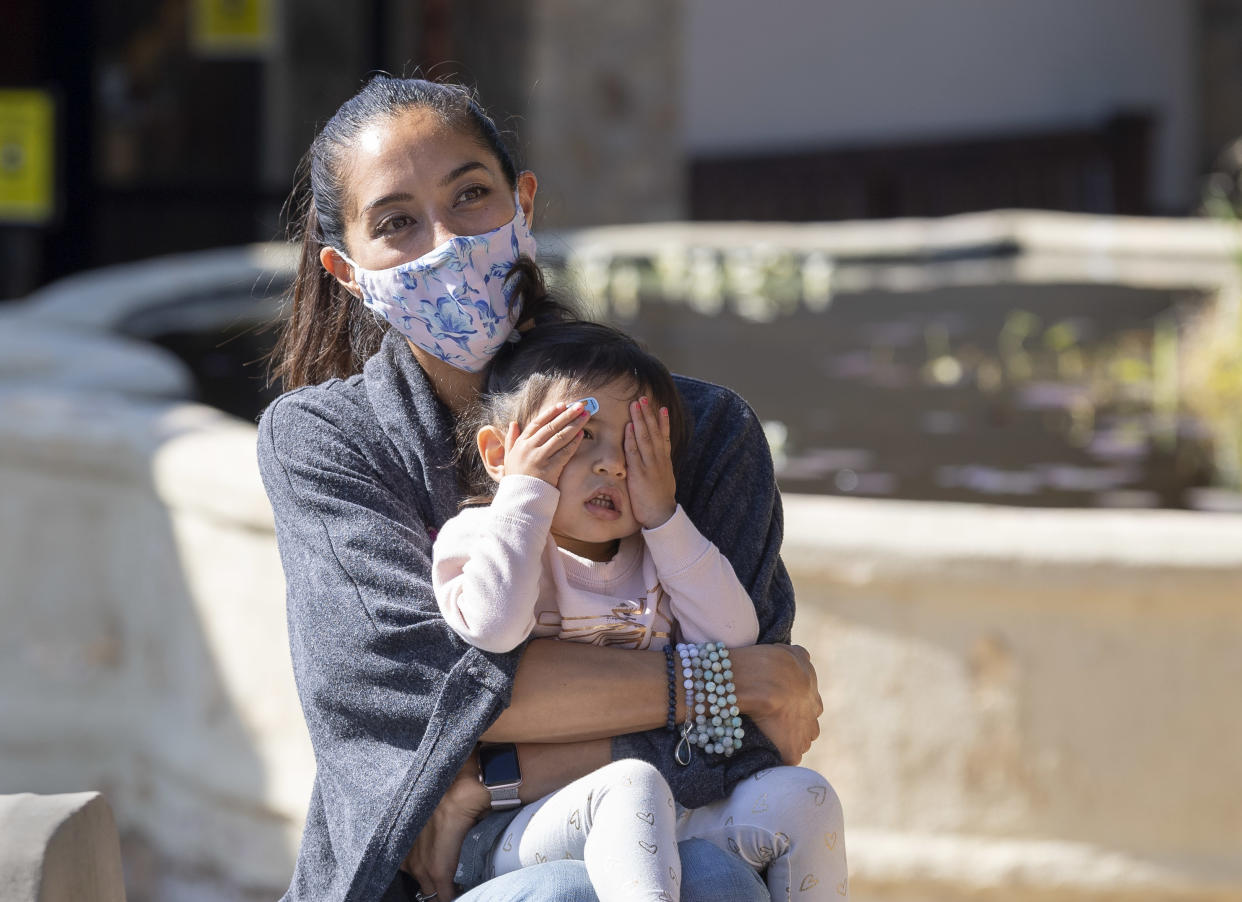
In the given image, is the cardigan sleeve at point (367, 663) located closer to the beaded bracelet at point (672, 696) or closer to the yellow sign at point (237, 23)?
the beaded bracelet at point (672, 696)

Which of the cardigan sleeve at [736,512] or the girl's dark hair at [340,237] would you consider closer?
the cardigan sleeve at [736,512]

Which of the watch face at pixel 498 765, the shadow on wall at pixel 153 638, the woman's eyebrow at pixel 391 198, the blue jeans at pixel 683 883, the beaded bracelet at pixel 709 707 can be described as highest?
the woman's eyebrow at pixel 391 198

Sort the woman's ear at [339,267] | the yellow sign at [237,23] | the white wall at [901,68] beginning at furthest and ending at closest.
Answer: the white wall at [901,68] < the yellow sign at [237,23] < the woman's ear at [339,267]

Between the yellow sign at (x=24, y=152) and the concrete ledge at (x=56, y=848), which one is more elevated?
the yellow sign at (x=24, y=152)

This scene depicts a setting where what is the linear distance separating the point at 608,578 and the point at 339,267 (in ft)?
1.57

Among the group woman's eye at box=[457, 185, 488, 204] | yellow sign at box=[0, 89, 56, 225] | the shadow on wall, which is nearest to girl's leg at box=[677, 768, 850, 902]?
woman's eye at box=[457, 185, 488, 204]

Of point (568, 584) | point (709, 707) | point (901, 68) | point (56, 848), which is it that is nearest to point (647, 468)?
point (568, 584)

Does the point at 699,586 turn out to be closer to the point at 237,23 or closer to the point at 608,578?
the point at 608,578

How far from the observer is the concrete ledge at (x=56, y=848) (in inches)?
60.2

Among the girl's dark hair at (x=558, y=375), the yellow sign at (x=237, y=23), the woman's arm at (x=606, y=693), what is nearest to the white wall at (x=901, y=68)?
the yellow sign at (x=237, y=23)

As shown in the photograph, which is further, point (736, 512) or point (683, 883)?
point (736, 512)

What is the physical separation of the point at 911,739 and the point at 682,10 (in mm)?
7912

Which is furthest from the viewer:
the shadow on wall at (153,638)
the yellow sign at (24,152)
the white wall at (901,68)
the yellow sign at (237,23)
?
the white wall at (901,68)

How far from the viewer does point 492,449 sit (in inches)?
67.9
